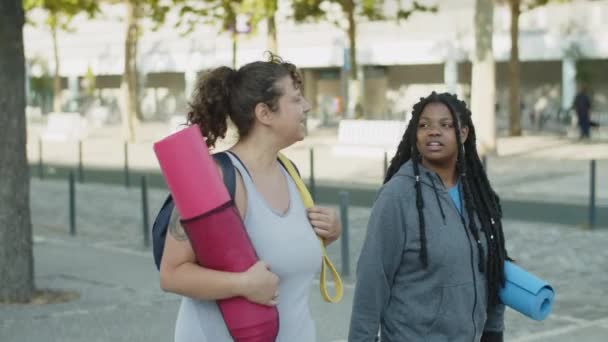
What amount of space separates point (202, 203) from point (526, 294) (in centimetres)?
155

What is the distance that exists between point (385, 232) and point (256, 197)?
0.84 m

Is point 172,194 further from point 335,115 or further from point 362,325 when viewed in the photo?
point 335,115

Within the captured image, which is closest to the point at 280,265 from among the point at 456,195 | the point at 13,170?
the point at 456,195

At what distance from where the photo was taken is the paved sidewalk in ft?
→ 27.6

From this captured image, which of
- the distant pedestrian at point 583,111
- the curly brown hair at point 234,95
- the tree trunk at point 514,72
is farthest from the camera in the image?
the tree trunk at point 514,72

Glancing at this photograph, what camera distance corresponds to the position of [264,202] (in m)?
3.48

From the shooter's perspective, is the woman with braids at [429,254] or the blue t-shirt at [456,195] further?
the blue t-shirt at [456,195]

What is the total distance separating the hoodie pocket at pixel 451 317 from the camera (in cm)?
418

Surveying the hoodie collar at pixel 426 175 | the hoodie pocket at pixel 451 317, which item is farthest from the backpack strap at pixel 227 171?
the hoodie pocket at pixel 451 317

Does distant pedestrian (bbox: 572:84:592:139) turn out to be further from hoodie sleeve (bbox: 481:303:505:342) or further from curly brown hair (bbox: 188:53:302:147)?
curly brown hair (bbox: 188:53:302:147)

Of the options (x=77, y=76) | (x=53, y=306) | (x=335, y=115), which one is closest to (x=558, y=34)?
(x=335, y=115)

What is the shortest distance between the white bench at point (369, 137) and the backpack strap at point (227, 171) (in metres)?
22.1

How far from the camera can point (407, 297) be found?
166 inches

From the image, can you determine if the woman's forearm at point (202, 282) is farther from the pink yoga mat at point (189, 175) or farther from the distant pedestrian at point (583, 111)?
the distant pedestrian at point (583, 111)
